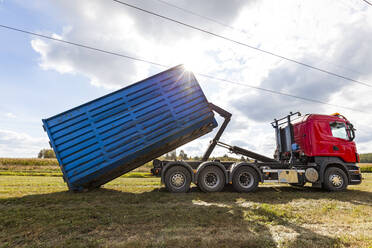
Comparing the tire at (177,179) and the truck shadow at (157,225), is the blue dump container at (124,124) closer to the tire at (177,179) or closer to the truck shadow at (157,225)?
the tire at (177,179)

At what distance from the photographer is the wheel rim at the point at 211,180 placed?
25.2ft

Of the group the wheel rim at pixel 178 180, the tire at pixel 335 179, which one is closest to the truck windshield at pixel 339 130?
the tire at pixel 335 179

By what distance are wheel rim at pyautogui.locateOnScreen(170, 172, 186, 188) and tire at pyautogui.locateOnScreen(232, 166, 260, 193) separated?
1.96m

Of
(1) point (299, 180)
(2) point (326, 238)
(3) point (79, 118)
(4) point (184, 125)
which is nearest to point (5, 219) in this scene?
(3) point (79, 118)

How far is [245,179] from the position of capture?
8.04 m

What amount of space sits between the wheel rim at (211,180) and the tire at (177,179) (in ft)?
2.30

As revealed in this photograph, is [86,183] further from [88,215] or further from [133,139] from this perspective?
[88,215]

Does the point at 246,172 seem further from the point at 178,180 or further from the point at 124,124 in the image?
the point at 124,124

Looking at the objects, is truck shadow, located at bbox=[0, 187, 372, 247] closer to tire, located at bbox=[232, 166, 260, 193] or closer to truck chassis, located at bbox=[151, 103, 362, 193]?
truck chassis, located at bbox=[151, 103, 362, 193]

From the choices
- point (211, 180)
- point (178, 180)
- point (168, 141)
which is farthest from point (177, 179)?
point (168, 141)

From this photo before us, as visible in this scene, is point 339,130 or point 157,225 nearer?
point 157,225

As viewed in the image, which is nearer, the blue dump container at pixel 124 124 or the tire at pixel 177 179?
the blue dump container at pixel 124 124

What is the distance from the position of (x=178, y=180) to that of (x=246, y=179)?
108 inches

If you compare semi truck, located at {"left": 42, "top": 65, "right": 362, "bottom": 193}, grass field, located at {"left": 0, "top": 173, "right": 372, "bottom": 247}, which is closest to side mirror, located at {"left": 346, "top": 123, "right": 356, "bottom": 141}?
semi truck, located at {"left": 42, "top": 65, "right": 362, "bottom": 193}
